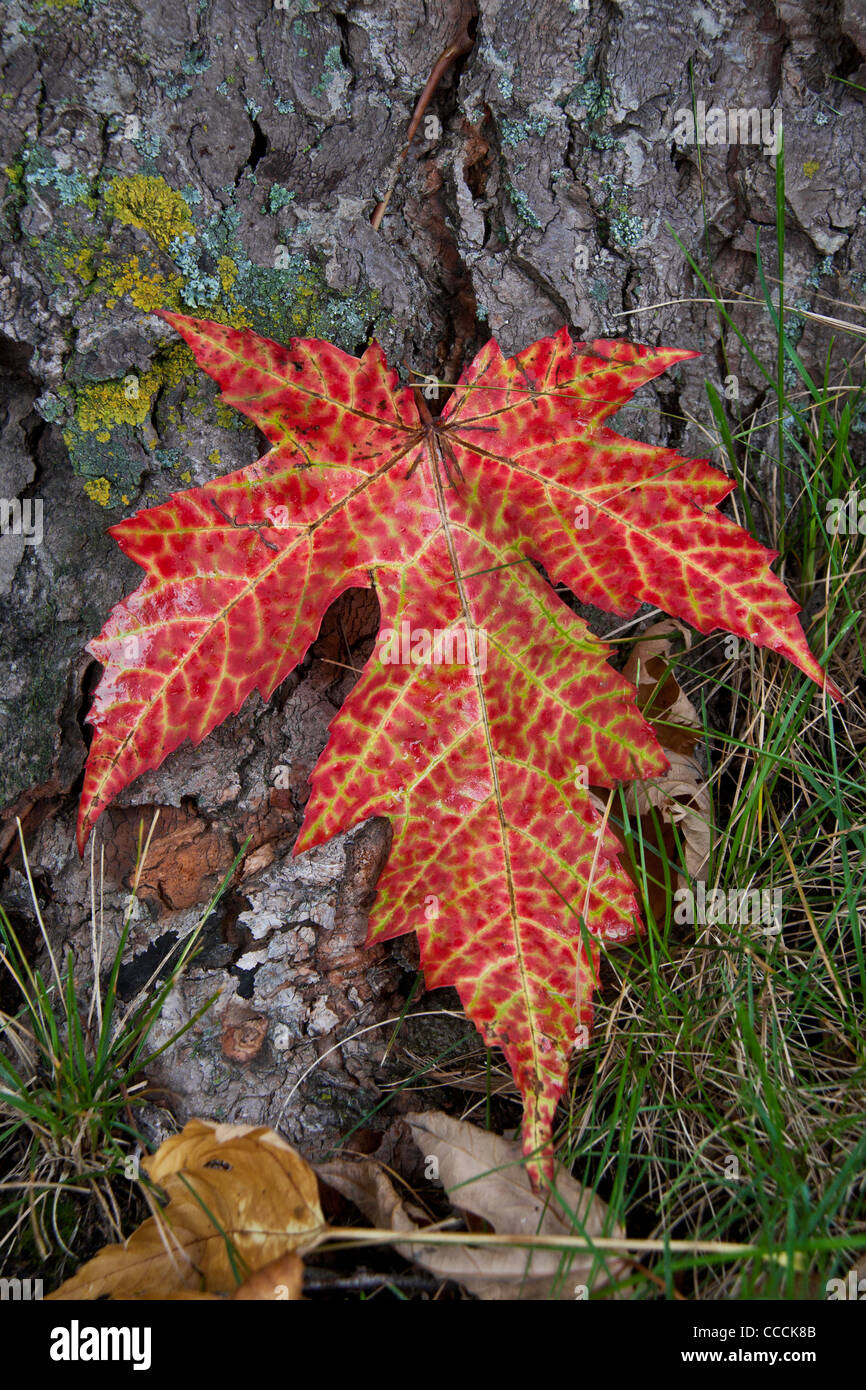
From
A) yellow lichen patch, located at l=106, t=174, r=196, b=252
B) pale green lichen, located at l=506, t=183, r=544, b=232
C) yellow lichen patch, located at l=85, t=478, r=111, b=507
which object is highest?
pale green lichen, located at l=506, t=183, r=544, b=232

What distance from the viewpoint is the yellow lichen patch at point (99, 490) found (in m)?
1.62

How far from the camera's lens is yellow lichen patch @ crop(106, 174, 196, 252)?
1.55m

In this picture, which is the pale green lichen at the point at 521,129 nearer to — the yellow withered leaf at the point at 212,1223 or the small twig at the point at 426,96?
the small twig at the point at 426,96

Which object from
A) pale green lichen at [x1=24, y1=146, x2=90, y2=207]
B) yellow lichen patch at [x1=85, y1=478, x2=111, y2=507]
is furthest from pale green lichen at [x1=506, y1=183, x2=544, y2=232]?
yellow lichen patch at [x1=85, y1=478, x2=111, y2=507]

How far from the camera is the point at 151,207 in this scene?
1.56 meters

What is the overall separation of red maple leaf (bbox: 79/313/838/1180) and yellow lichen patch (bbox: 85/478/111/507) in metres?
0.30

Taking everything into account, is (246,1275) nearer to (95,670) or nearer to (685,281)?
(95,670)

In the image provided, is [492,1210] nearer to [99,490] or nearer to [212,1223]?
[212,1223]

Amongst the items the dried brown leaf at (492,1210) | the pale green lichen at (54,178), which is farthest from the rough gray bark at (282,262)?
the dried brown leaf at (492,1210)

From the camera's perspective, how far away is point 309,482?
57.7 inches

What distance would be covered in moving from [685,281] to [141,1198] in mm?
1985

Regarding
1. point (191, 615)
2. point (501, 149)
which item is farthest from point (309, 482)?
point (501, 149)

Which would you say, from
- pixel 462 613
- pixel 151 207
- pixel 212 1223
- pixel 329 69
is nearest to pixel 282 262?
pixel 151 207

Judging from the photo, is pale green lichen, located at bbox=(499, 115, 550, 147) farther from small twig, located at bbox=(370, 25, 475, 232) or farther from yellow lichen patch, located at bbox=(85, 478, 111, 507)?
yellow lichen patch, located at bbox=(85, 478, 111, 507)
